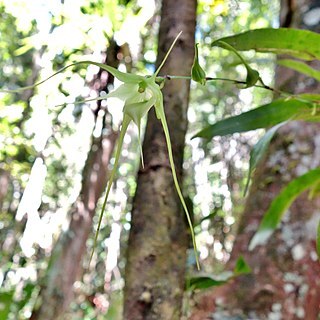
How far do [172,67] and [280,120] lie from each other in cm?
15

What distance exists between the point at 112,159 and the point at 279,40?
1.41 metres

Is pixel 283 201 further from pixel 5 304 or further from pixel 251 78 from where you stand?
pixel 5 304

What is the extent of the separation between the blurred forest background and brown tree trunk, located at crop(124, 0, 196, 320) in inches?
0.5

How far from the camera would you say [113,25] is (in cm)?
135

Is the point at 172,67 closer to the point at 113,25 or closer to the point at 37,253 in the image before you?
the point at 113,25

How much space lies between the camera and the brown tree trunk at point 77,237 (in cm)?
93

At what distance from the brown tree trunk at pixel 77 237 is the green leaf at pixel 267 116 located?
0.46 m

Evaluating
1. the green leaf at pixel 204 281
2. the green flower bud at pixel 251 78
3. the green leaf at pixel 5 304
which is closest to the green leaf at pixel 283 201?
the green leaf at pixel 204 281

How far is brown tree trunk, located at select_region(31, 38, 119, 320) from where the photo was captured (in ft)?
3.06

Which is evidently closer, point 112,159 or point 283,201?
point 283,201

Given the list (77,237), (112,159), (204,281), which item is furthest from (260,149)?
(112,159)

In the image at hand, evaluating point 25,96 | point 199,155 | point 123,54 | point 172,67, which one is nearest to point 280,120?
point 172,67

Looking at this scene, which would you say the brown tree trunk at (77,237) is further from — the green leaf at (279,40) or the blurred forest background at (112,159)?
the green leaf at (279,40)

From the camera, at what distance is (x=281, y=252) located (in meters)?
0.74
